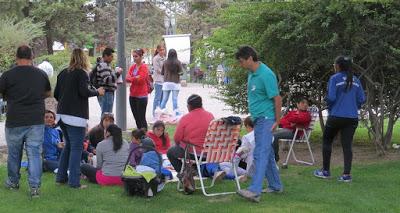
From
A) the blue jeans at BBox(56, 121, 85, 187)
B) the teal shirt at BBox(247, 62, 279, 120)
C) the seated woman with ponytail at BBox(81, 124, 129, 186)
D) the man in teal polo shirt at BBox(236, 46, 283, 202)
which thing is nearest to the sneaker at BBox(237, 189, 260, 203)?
the man in teal polo shirt at BBox(236, 46, 283, 202)

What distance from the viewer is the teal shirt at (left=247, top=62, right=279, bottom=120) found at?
6652mm

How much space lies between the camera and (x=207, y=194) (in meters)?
7.23

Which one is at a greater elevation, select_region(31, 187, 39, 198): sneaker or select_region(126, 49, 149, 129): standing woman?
select_region(126, 49, 149, 129): standing woman

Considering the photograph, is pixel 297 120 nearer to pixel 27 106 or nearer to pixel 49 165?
pixel 49 165

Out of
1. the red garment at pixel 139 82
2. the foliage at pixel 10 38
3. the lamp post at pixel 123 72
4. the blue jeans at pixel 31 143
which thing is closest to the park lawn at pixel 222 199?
the blue jeans at pixel 31 143

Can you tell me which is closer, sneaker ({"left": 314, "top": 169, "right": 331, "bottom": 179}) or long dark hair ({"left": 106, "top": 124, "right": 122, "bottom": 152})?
long dark hair ({"left": 106, "top": 124, "right": 122, "bottom": 152})

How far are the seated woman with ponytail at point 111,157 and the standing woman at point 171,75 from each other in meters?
6.09

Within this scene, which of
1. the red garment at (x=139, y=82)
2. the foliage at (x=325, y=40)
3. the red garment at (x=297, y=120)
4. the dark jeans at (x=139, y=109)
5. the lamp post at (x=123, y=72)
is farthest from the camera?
the lamp post at (x=123, y=72)

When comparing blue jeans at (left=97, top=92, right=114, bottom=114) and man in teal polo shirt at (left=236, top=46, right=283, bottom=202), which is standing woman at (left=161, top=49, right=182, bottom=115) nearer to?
blue jeans at (left=97, top=92, right=114, bottom=114)

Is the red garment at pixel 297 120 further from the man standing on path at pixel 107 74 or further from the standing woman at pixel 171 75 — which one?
the standing woman at pixel 171 75

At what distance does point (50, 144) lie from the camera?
340 inches

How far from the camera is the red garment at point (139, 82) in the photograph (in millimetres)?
11609

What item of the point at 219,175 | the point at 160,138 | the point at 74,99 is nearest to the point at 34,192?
the point at 74,99

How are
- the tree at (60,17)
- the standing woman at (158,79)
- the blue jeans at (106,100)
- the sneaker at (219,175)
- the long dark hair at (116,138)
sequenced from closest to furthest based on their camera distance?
the long dark hair at (116,138)
the sneaker at (219,175)
the blue jeans at (106,100)
the standing woman at (158,79)
the tree at (60,17)
